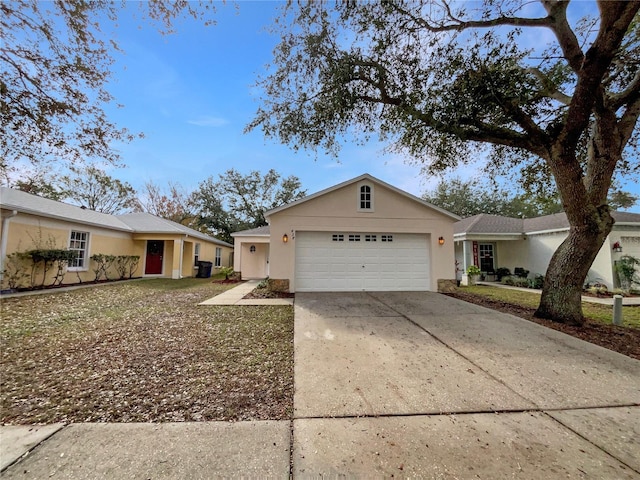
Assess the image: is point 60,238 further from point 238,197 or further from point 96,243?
point 238,197

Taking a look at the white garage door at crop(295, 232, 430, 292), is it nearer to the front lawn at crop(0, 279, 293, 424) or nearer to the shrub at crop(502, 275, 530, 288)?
the front lawn at crop(0, 279, 293, 424)

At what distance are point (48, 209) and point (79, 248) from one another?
1871 millimetres

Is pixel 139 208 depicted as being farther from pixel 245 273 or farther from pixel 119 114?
pixel 119 114

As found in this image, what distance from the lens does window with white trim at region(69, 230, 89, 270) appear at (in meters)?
11.1

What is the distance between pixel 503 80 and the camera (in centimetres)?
608

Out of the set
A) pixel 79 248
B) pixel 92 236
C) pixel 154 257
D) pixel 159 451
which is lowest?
pixel 159 451

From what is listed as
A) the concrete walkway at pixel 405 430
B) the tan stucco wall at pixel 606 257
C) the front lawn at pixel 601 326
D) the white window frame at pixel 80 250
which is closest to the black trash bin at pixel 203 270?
the white window frame at pixel 80 250

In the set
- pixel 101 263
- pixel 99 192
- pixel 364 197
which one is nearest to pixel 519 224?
pixel 364 197

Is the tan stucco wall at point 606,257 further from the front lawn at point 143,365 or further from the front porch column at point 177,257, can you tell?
the front porch column at point 177,257

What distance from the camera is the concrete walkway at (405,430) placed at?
1.95 meters

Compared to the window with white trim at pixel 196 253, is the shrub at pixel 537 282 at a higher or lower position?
lower

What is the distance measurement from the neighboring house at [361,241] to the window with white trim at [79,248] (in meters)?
8.42

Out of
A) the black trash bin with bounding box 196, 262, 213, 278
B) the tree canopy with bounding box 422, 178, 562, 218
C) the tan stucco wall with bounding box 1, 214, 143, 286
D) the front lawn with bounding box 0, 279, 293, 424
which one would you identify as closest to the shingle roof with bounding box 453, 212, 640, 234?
the front lawn with bounding box 0, 279, 293, 424

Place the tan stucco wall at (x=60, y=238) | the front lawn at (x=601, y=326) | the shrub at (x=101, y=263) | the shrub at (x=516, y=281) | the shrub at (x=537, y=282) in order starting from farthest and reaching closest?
the shrub at (x=516, y=281) < the shrub at (x=537, y=282) < the shrub at (x=101, y=263) < the tan stucco wall at (x=60, y=238) < the front lawn at (x=601, y=326)
